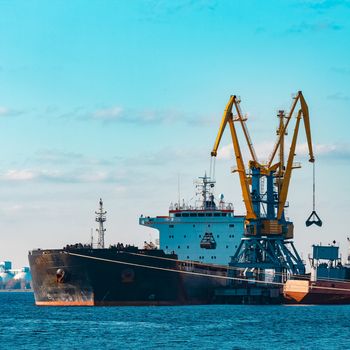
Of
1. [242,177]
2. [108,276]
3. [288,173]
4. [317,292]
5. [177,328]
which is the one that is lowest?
[177,328]

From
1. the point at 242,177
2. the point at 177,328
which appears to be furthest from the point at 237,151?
the point at 177,328

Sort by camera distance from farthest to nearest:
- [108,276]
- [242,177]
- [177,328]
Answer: [242,177] < [108,276] < [177,328]

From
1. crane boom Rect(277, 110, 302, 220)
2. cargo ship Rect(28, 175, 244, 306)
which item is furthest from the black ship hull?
crane boom Rect(277, 110, 302, 220)

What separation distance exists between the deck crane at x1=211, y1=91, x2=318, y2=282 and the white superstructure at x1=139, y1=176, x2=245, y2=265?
1.73 meters

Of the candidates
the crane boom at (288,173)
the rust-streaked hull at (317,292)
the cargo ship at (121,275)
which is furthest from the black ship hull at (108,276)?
the crane boom at (288,173)

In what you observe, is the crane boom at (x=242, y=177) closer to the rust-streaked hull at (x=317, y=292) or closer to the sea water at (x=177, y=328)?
the rust-streaked hull at (x=317, y=292)

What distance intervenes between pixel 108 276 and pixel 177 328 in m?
18.8

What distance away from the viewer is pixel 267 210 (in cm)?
10100

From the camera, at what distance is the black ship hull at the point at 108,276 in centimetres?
8794

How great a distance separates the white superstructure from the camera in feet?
331

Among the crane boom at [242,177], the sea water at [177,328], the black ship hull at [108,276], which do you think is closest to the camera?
the sea water at [177,328]

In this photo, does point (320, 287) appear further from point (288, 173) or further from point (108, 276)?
point (108, 276)

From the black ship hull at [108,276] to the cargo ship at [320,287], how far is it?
36.1 ft

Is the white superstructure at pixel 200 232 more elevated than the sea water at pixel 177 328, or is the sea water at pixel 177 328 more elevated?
the white superstructure at pixel 200 232
